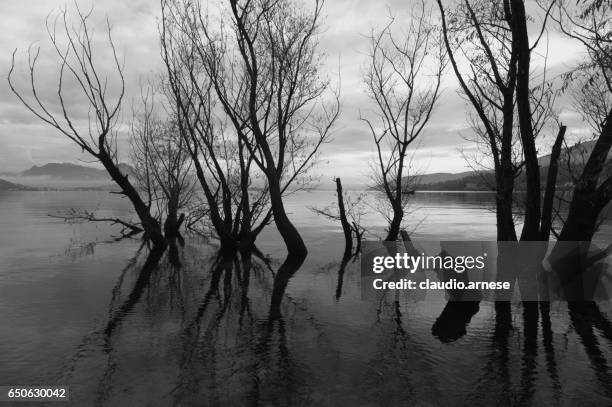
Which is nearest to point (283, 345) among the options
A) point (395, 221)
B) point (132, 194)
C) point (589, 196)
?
point (589, 196)

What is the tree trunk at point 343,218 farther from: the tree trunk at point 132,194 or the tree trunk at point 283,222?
the tree trunk at point 132,194

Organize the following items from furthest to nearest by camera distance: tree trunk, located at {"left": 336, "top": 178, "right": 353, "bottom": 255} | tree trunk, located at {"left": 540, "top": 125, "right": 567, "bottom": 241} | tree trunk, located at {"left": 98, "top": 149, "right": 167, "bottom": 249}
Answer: tree trunk, located at {"left": 336, "top": 178, "right": 353, "bottom": 255} < tree trunk, located at {"left": 98, "top": 149, "right": 167, "bottom": 249} < tree trunk, located at {"left": 540, "top": 125, "right": 567, "bottom": 241}

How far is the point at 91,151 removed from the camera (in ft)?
64.3

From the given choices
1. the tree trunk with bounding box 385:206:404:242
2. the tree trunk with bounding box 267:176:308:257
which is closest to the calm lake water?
the tree trunk with bounding box 267:176:308:257

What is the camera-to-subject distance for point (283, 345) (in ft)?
29.3

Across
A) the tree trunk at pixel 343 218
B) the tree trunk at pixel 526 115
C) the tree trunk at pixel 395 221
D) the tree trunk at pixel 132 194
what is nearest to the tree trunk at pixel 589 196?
the tree trunk at pixel 526 115

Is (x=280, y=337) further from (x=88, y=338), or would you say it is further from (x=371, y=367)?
(x=88, y=338)

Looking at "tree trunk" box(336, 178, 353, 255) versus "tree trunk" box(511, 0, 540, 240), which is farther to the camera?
"tree trunk" box(336, 178, 353, 255)

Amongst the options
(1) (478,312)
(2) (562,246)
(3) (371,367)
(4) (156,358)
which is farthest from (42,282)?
(2) (562,246)

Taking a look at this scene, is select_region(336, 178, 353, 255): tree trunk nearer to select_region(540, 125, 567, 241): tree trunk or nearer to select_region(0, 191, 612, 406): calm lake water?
select_region(0, 191, 612, 406): calm lake water

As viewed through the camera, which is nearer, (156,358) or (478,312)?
(156,358)

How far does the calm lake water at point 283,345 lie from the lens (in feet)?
22.1

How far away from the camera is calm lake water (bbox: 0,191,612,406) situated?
6.74 m

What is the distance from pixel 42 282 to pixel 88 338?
7.65 m
